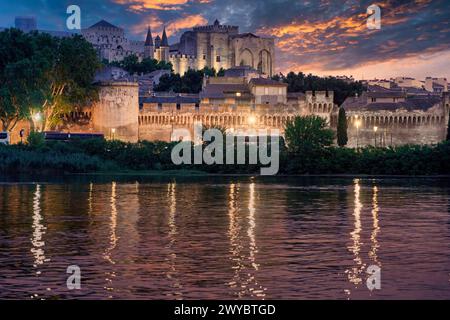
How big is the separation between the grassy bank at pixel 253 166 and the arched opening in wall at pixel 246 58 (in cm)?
6595

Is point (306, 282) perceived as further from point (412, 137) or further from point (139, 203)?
point (412, 137)

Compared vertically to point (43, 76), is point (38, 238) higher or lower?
lower

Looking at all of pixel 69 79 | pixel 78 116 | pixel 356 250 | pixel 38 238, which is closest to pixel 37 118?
pixel 69 79

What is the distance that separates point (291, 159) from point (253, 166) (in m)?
2.07

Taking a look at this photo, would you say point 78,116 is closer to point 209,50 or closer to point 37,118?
point 37,118

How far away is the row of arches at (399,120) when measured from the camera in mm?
69812

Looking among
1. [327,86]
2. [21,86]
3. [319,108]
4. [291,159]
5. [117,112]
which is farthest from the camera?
[327,86]

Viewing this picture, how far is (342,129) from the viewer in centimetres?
6619

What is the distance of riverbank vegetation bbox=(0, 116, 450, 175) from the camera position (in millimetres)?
52188

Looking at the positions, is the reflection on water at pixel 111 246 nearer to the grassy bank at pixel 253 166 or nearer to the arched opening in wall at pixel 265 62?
the grassy bank at pixel 253 166

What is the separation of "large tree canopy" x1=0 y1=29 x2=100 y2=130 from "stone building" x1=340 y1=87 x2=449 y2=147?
17665mm

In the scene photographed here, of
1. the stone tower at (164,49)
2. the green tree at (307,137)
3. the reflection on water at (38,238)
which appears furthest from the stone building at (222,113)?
the stone tower at (164,49)

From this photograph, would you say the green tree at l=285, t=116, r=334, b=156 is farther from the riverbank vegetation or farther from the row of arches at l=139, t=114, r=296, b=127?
the row of arches at l=139, t=114, r=296, b=127

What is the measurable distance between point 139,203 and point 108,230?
866 centimetres
